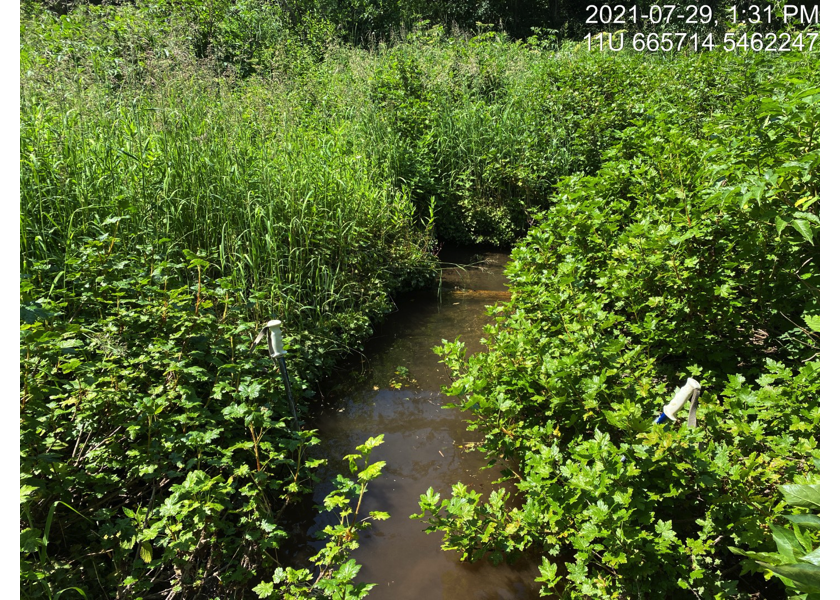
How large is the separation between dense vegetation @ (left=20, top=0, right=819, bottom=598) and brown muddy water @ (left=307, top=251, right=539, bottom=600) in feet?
0.68

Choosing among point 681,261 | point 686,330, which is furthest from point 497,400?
point 681,261

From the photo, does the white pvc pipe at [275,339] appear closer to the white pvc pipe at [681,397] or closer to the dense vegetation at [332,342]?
the dense vegetation at [332,342]

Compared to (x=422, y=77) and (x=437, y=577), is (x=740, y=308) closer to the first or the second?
(x=437, y=577)

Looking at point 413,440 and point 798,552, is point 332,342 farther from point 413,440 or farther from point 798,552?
point 798,552

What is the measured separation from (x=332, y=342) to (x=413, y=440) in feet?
3.28

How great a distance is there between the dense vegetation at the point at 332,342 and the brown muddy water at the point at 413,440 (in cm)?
21

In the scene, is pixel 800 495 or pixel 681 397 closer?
pixel 800 495

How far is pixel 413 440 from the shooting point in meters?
3.49

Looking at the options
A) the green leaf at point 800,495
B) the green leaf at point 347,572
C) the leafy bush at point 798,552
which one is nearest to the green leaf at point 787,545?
the leafy bush at point 798,552

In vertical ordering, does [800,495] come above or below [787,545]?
above

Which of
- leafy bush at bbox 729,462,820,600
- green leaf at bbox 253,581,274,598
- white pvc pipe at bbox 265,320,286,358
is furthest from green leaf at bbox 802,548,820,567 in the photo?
white pvc pipe at bbox 265,320,286,358

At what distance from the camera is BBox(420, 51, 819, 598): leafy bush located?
1854mm

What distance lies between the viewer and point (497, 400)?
2.47m

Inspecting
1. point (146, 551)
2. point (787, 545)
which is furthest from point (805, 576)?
point (146, 551)
